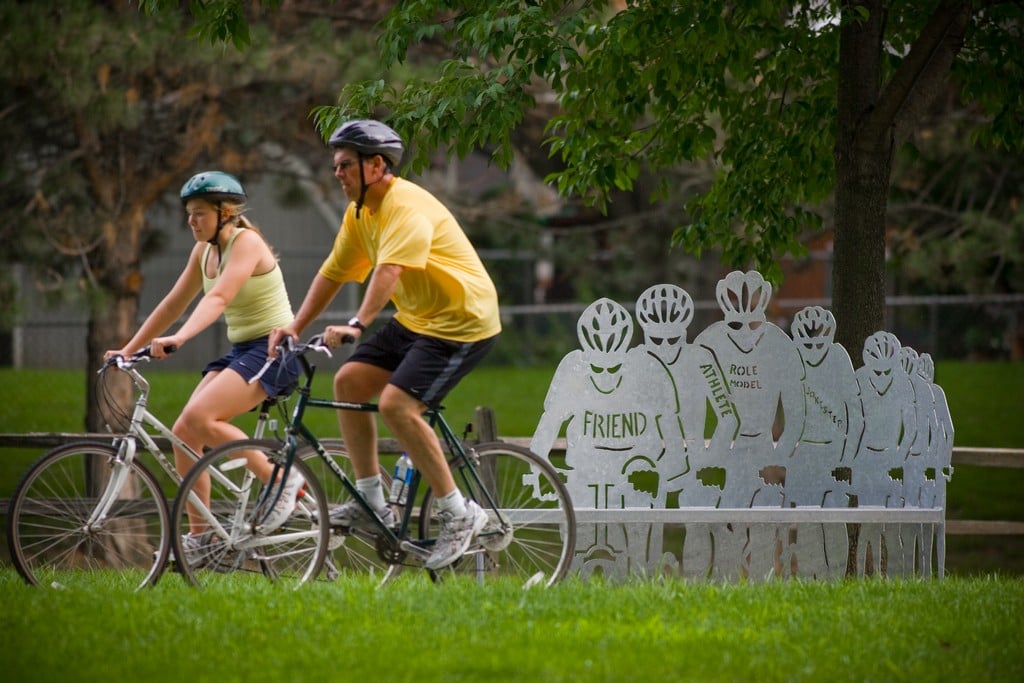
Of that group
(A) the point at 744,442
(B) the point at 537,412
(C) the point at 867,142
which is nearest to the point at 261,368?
(A) the point at 744,442

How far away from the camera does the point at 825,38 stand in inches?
404

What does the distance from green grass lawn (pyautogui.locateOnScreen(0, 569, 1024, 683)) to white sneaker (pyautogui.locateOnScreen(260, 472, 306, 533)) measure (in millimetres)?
277

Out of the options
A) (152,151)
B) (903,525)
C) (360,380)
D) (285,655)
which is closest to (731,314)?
(903,525)

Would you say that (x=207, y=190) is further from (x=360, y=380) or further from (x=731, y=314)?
(x=731, y=314)

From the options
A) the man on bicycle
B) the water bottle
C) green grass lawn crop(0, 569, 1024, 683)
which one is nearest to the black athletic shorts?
the man on bicycle

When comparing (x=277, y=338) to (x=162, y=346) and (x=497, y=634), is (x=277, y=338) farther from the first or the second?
(x=497, y=634)

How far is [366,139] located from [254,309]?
1.08 m

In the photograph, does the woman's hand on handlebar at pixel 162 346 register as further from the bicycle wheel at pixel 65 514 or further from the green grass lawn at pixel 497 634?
the green grass lawn at pixel 497 634

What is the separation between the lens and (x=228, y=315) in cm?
684

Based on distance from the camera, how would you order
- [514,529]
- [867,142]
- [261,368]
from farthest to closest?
[867,142] → [514,529] → [261,368]

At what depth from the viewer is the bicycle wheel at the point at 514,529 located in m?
6.65

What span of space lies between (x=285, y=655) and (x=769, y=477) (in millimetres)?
6443

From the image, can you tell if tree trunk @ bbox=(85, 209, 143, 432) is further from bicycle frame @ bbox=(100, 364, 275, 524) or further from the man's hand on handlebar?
the man's hand on handlebar

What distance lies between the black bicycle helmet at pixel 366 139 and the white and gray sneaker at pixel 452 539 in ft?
5.29
